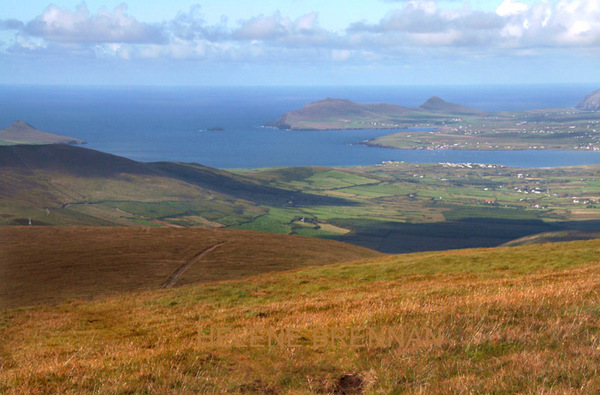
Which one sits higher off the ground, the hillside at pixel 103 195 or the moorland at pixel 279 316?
the moorland at pixel 279 316

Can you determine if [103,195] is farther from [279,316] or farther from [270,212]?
[279,316]

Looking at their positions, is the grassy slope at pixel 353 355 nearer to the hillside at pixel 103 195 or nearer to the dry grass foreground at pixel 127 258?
the dry grass foreground at pixel 127 258

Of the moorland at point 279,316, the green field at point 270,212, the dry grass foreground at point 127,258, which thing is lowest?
the green field at point 270,212

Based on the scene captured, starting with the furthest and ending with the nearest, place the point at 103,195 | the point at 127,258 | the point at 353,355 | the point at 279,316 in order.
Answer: the point at 103,195 → the point at 127,258 → the point at 279,316 → the point at 353,355

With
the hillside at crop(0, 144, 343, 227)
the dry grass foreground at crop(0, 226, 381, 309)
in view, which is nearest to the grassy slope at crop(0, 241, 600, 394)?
the dry grass foreground at crop(0, 226, 381, 309)

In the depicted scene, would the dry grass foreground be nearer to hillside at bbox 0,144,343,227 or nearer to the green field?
the green field

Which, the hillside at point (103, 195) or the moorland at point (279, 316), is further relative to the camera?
the hillside at point (103, 195)

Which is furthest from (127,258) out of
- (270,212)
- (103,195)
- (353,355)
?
(103,195)

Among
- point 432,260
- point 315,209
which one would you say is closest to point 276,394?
point 432,260

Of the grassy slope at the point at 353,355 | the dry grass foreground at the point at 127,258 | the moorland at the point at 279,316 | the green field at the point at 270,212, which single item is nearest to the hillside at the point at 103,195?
the green field at the point at 270,212
